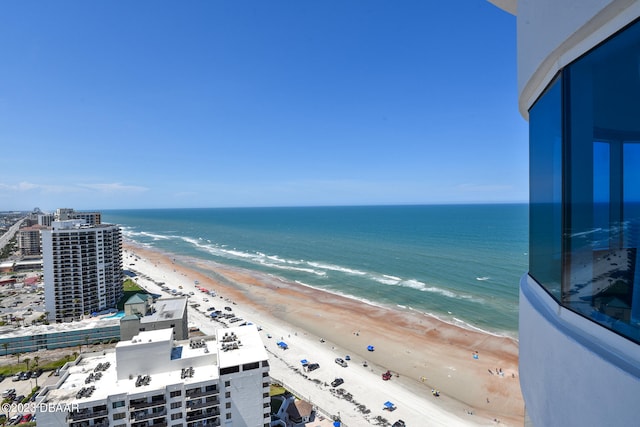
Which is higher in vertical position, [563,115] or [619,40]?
[619,40]

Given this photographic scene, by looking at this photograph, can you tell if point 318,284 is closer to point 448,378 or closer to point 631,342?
point 448,378

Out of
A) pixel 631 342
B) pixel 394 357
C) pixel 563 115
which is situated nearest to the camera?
pixel 631 342

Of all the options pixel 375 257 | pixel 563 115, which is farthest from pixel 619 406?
pixel 375 257

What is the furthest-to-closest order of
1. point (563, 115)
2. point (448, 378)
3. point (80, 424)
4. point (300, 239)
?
point (300, 239) → point (448, 378) → point (80, 424) → point (563, 115)

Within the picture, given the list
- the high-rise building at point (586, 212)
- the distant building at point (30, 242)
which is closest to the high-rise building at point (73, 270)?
the high-rise building at point (586, 212)

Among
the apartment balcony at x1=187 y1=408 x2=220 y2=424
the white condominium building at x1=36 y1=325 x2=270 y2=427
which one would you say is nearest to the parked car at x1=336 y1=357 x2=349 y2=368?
the white condominium building at x1=36 y1=325 x2=270 y2=427

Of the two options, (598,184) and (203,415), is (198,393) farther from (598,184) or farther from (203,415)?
(598,184)

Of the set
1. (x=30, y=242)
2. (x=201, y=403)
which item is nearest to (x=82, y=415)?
(x=201, y=403)
